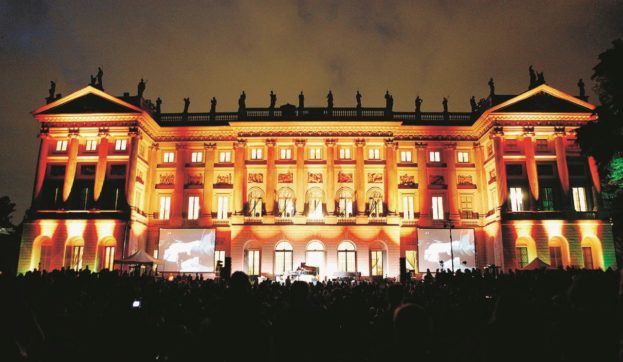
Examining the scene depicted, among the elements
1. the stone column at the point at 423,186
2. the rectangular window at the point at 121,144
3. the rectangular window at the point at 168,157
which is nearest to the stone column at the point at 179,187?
the rectangular window at the point at 168,157

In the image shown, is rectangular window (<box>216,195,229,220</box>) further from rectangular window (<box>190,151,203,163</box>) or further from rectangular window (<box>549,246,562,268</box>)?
rectangular window (<box>549,246,562,268</box>)

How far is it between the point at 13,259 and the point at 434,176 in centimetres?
4431

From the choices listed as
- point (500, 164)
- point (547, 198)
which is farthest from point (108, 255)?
point (547, 198)

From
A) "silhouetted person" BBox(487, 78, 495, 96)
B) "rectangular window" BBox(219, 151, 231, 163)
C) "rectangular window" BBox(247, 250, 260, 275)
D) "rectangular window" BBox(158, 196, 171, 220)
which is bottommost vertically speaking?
"rectangular window" BBox(247, 250, 260, 275)

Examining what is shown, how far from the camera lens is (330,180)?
141ft

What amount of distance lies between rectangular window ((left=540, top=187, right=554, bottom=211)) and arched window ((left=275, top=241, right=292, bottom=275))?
24075 mm

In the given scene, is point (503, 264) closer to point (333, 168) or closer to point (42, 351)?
point (333, 168)

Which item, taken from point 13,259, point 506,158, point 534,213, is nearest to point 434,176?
point 506,158

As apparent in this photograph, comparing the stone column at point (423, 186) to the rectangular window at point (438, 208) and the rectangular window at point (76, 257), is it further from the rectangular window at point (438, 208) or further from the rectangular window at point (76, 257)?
the rectangular window at point (76, 257)

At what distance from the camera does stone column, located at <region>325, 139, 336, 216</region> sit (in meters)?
42.4

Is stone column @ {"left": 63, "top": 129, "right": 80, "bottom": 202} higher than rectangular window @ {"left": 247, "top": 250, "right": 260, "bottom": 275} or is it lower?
higher

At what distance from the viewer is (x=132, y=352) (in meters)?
6.07

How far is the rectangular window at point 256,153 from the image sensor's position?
44.3 metres

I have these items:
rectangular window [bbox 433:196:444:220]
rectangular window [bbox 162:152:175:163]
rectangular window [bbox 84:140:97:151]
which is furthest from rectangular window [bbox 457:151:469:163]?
rectangular window [bbox 84:140:97:151]
